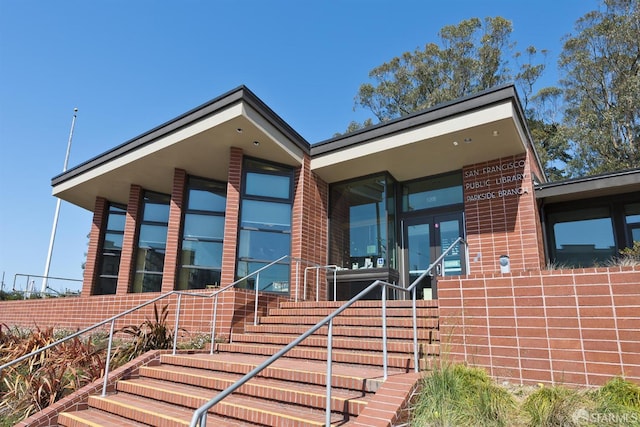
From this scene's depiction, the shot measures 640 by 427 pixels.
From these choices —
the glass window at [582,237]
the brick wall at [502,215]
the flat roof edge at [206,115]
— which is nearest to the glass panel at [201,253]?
the flat roof edge at [206,115]

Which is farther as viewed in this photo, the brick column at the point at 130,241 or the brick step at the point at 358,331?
the brick column at the point at 130,241

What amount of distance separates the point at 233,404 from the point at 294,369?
78 centimetres

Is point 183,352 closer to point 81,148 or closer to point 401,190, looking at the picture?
point 401,190

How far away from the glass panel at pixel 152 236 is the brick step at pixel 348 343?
654cm

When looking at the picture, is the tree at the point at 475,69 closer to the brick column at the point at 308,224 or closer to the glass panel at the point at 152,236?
the brick column at the point at 308,224

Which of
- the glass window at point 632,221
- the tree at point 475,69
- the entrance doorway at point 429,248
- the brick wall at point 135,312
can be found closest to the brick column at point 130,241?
the brick wall at point 135,312

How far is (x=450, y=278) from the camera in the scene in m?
5.16

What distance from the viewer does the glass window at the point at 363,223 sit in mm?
10000

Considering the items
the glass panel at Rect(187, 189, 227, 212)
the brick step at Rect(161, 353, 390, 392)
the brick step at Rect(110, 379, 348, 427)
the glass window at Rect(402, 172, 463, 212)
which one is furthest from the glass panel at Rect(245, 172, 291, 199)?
the brick step at Rect(110, 379, 348, 427)

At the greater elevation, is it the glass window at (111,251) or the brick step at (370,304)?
the glass window at (111,251)

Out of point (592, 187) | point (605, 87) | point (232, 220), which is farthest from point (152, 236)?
point (605, 87)

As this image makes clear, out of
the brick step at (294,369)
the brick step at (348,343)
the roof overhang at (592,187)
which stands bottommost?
the brick step at (294,369)

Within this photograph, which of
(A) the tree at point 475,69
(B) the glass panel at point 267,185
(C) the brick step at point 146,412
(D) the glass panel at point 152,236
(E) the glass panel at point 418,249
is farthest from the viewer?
(A) the tree at point 475,69

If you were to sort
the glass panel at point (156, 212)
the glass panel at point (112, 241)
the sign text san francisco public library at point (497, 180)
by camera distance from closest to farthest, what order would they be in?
the sign text san francisco public library at point (497, 180)
the glass panel at point (156, 212)
the glass panel at point (112, 241)
